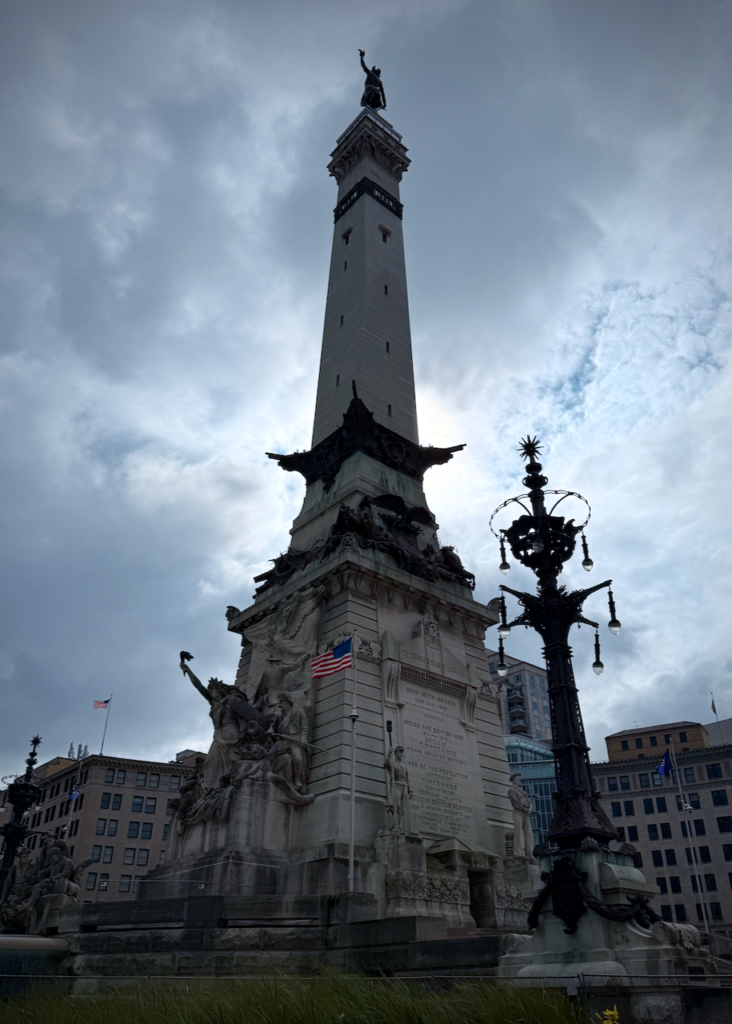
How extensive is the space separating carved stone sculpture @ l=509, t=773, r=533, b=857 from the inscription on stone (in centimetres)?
231

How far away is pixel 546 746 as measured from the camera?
9156 cm

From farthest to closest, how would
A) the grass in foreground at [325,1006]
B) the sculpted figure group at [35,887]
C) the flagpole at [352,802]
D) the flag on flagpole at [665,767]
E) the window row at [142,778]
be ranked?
1. the window row at [142,778]
2. the flag on flagpole at [665,767]
3. the sculpted figure group at [35,887]
4. the flagpole at [352,802]
5. the grass in foreground at [325,1006]

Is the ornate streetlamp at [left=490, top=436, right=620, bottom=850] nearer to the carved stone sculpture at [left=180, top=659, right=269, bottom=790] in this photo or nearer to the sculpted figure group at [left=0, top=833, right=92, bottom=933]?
the carved stone sculpture at [left=180, top=659, right=269, bottom=790]

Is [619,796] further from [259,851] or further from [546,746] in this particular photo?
[259,851]

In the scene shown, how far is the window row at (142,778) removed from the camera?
70938mm

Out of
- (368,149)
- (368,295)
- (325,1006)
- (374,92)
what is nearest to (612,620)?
(325,1006)

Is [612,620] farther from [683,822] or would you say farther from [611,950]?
[683,822]

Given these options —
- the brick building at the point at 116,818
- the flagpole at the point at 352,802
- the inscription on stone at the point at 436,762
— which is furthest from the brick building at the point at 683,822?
the flagpole at the point at 352,802

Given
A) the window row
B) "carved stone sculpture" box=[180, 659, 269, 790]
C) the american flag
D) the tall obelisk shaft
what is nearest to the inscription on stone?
the american flag

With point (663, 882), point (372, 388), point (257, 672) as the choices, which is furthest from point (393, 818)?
point (663, 882)

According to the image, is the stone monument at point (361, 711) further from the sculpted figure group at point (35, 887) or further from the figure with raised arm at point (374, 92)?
the figure with raised arm at point (374, 92)

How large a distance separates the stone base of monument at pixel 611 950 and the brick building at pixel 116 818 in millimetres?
59802

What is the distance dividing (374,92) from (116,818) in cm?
6759

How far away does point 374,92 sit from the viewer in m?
61.3
